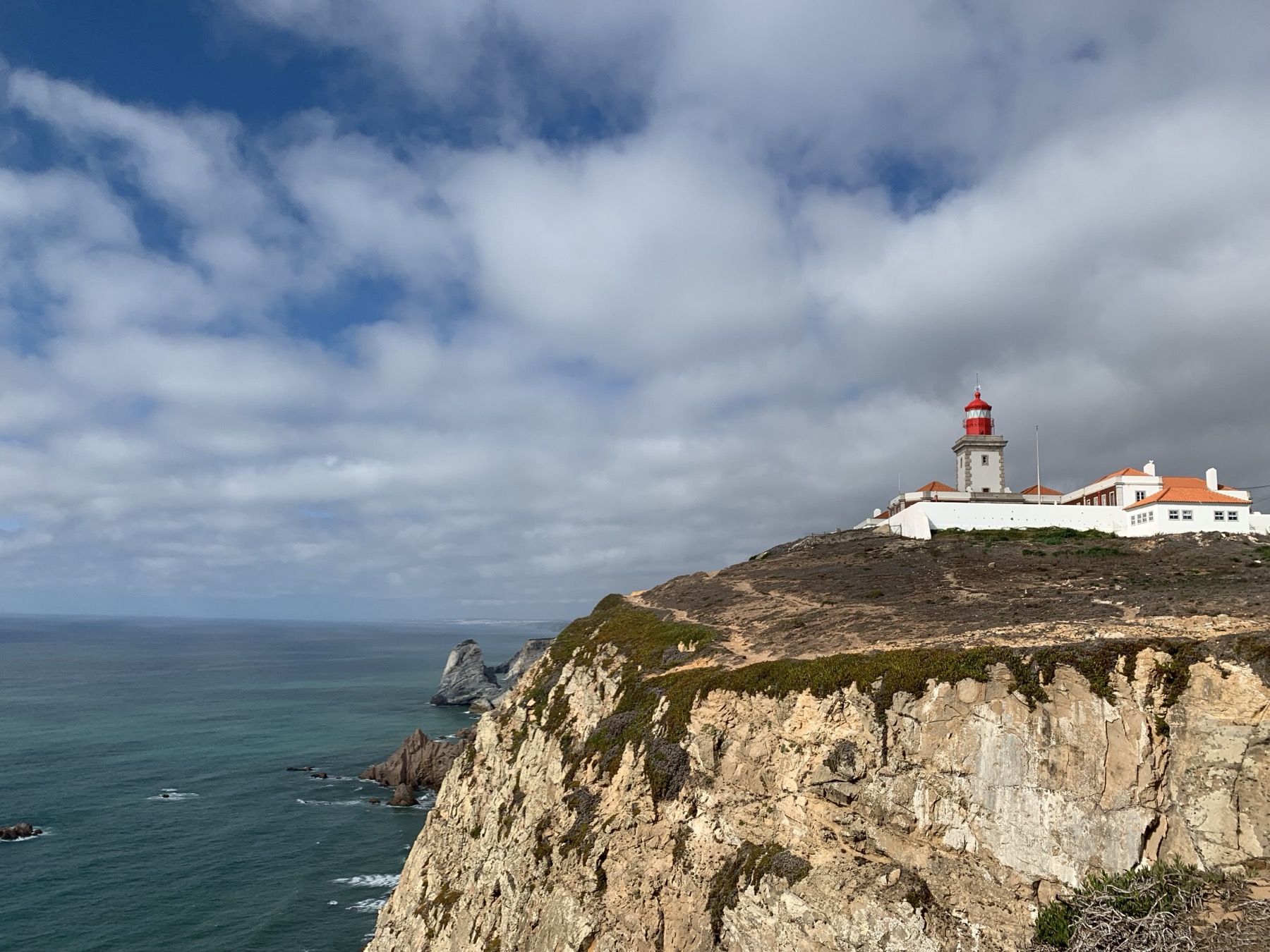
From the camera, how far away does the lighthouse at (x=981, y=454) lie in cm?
6303

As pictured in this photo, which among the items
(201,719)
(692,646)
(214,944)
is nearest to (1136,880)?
(692,646)

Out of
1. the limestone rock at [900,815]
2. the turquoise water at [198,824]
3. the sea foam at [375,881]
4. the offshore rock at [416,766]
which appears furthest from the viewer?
the offshore rock at [416,766]

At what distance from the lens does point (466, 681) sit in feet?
384

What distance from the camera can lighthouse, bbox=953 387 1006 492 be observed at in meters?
63.0

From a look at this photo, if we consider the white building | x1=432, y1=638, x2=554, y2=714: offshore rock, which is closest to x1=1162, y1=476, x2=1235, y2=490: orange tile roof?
the white building

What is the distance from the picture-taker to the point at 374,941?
35.3 meters

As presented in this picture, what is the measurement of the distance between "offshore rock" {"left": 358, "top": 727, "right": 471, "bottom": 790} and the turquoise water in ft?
5.64

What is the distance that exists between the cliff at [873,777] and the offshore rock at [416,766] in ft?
102

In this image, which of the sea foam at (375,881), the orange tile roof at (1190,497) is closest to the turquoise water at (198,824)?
the sea foam at (375,881)

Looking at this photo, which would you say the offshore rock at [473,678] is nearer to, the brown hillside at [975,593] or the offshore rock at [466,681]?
the offshore rock at [466,681]

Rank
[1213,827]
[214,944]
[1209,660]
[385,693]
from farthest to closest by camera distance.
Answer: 1. [385,693]
2. [214,944]
3. [1209,660]
4. [1213,827]

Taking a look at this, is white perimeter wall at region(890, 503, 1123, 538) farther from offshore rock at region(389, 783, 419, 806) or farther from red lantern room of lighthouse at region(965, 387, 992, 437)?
offshore rock at region(389, 783, 419, 806)

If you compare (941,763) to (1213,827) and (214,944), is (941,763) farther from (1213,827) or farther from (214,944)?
(214,944)

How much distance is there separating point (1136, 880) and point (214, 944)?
1655 inches
